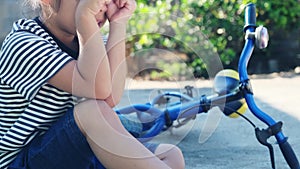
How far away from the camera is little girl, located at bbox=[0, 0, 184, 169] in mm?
1713

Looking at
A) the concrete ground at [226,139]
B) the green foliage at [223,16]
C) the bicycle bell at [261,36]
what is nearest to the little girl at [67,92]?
the bicycle bell at [261,36]

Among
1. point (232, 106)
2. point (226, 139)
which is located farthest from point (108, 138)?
point (226, 139)

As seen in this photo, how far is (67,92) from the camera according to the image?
1.80 m

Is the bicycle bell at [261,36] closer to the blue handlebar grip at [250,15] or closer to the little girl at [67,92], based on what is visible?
the blue handlebar grip at [250,15]

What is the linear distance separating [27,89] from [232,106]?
978 millimetres

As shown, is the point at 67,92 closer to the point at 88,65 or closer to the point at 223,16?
the point at 88,65

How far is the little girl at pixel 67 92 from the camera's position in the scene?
5.62ft

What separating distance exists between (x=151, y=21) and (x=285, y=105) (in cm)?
137

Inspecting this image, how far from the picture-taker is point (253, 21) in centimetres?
233

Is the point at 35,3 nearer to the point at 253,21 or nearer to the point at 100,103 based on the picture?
the point at 100,103

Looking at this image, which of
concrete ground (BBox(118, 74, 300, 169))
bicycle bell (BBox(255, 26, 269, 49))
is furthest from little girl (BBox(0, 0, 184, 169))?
concrete ground (BBox(118, 74, 300, 169))

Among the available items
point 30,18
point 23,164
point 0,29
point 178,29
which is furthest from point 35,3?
point 0,29

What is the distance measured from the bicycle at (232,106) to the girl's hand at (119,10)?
586 mm

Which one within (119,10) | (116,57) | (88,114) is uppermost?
(119,10)
